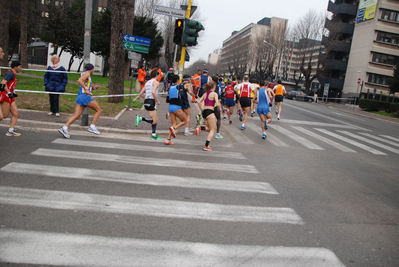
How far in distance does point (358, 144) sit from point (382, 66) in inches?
1754

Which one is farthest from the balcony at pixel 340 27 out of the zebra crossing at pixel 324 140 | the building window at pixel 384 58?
the zebra crossing at pixel 324 140

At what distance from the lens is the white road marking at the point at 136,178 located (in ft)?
17.2

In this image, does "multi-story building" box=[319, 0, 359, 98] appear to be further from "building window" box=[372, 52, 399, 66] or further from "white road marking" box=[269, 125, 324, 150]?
"white road marking" box=[269, 125, 324, 150]

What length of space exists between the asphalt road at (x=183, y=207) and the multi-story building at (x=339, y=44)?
5028cm

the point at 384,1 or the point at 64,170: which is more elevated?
the point at 384,1

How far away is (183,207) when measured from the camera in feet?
14.4

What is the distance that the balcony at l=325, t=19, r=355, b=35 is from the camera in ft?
168

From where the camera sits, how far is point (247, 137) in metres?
10.7

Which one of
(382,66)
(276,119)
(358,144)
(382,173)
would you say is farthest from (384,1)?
(382,173)

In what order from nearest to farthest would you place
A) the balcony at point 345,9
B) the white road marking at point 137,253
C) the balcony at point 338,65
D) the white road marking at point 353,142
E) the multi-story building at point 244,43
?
the white road marking at point 137,253, the white road marking at point 353,142, the balcony at point 345,9, the balcony at point 338,65, the multi-story building at point 244,43

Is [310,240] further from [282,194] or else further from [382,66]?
[382,66]

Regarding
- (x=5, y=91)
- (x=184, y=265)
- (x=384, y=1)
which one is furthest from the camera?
(x=384, y=1)

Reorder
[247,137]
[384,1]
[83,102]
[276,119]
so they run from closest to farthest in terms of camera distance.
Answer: [83,102] → [247,137] → [276,119] → [384,1]

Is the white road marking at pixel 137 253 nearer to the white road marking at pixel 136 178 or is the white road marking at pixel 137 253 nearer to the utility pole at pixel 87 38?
the white road marking at pixel 136 178
